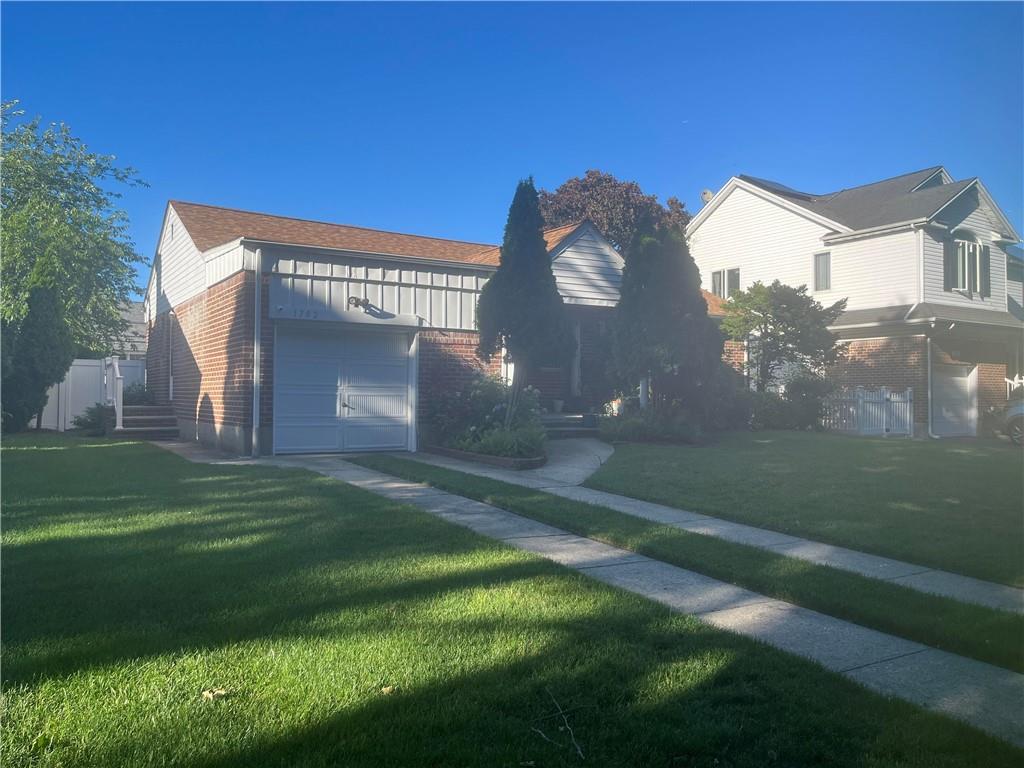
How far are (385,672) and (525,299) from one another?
33.0ft

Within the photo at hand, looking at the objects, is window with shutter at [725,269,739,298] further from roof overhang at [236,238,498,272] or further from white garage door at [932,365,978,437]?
roof overhang at [236,238,498,272]

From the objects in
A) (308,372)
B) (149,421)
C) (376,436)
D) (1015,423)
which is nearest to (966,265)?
(1015,423)

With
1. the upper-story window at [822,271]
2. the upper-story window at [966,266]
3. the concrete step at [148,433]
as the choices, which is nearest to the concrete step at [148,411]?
the concrete step at [148,433]

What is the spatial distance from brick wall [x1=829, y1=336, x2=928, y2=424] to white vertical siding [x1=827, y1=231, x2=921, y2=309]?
51.8 inches

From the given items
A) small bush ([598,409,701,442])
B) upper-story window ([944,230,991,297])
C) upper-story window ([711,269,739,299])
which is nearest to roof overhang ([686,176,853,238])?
upper-story window ([711,269,739,299])

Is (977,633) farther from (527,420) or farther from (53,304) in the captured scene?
(53,304)

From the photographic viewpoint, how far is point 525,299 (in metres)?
13.1

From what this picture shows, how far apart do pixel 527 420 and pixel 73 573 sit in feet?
29.6

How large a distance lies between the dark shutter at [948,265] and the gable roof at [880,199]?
1255 millimetres

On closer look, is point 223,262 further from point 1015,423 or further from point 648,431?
point 1015,423

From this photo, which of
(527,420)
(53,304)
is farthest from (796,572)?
(53,304)

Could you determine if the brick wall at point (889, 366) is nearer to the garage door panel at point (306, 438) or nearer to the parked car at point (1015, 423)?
the parked car at point (1015, 423)

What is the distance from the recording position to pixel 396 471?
10.7 meters

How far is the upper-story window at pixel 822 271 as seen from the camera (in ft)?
80.5
